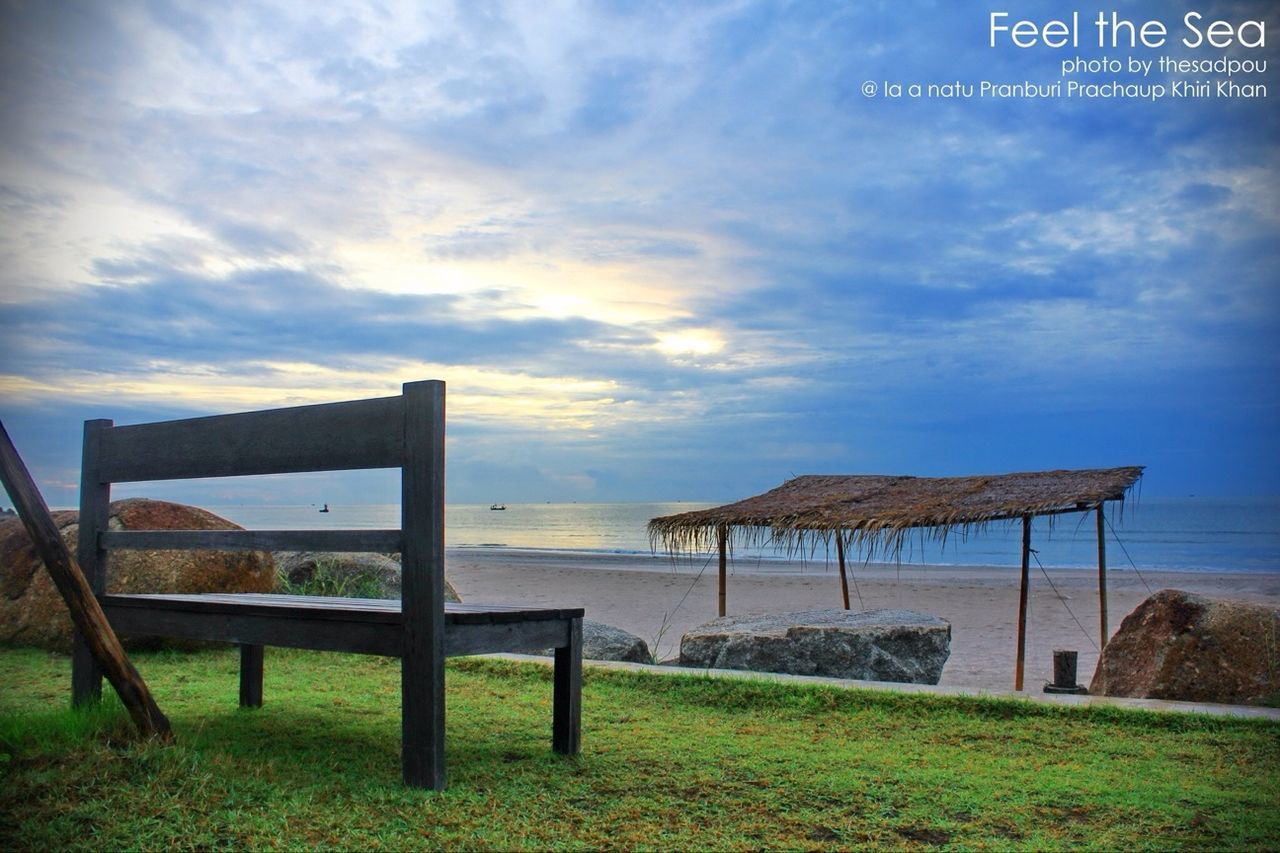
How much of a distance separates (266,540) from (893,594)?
2278cm

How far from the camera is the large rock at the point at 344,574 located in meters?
9.73

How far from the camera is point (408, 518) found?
11.6 feet

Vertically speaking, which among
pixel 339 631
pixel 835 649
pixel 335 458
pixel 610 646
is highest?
pixel 335 458

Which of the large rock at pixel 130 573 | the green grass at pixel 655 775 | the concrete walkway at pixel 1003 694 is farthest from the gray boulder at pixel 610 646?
the large rock at pixel 130 573

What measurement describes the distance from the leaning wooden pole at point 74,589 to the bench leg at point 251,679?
1.50m

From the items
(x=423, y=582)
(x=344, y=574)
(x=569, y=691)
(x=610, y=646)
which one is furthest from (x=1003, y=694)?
(x=344, y=574)

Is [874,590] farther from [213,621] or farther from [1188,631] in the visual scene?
[213,621]

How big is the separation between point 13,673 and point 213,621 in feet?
11.1

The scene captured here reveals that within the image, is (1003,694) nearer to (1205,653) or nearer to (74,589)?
(1205,653)

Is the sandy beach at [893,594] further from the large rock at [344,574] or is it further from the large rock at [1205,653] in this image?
the large rock at [344,574]

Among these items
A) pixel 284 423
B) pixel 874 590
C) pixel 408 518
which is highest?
pixel 284 423

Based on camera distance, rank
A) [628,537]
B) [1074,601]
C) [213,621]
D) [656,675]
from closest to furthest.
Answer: [213,621]
[656,675]
[1074,601]
[628,537]

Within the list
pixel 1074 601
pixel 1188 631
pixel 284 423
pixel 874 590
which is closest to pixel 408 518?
pixel 284 423

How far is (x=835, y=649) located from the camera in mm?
7703
